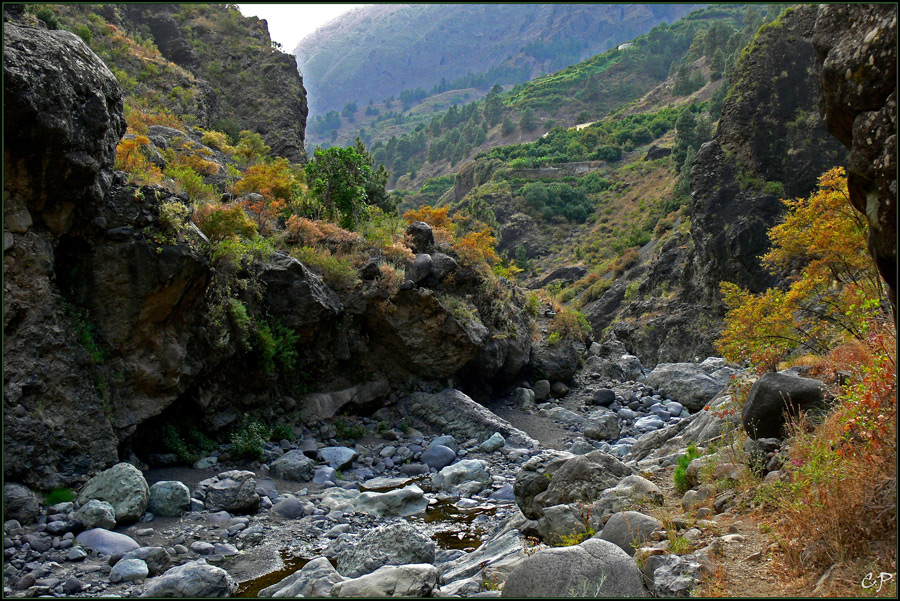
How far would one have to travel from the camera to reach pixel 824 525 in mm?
4590

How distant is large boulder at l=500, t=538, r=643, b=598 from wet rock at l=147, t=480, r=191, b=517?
272 inches

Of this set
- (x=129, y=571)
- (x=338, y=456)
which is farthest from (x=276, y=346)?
(x=129, y=571)

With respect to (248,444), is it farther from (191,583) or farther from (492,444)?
(492,444)

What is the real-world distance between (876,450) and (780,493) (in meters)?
1.26

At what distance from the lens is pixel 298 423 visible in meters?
15.5

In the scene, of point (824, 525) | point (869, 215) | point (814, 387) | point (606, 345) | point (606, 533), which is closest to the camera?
point (869, 215)

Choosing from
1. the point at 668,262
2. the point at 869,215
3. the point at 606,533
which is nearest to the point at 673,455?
the point at 606,533

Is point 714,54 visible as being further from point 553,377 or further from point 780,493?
point 780,493

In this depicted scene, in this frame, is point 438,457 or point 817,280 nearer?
point 817,280

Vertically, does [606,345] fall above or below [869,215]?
below

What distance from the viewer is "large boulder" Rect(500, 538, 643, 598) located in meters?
4.95

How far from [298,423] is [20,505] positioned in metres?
7.43

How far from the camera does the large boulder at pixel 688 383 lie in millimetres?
18922

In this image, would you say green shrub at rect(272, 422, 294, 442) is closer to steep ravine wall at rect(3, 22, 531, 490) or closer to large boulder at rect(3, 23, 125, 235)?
steep ravine wall at rect(3, 22, 531, 490)
